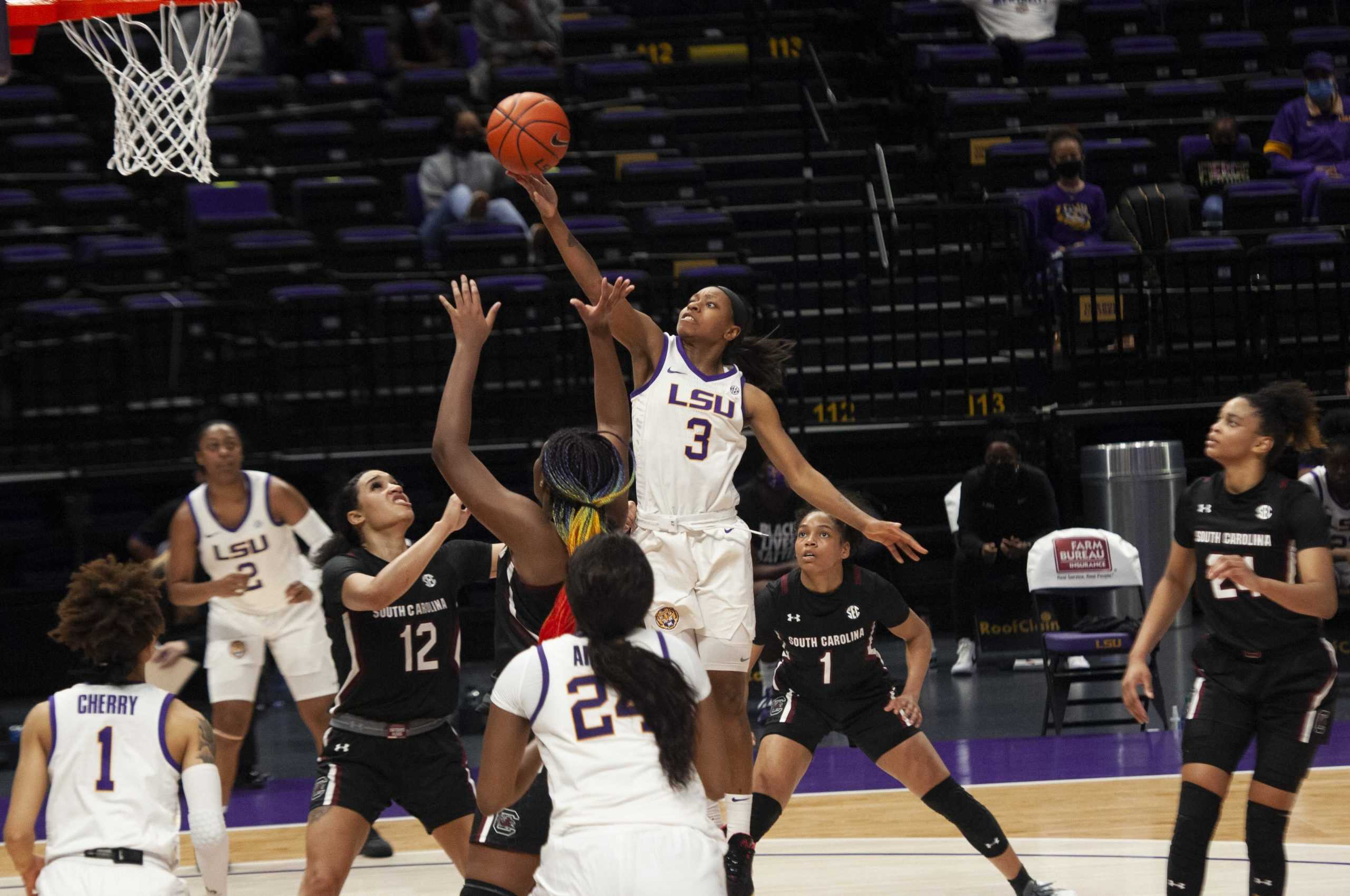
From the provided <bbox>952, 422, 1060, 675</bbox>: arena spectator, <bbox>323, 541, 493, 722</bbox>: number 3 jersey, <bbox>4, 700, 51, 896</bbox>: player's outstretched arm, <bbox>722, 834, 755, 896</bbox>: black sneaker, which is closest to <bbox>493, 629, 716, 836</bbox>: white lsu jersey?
<bbox>4, 700, 51, 896</bbox>: player's outstretched arm

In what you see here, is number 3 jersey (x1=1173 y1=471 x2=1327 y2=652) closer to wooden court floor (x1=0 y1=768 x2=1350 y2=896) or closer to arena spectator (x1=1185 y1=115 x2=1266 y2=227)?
wooden court floor (x1=0 y1=768 x2=1350 y2=896)

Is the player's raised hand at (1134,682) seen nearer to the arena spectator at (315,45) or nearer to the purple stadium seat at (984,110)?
the purple stadium seat at (984,110)

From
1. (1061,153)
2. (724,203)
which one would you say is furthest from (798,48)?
(1061,153)

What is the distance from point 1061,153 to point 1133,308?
3.65 feet

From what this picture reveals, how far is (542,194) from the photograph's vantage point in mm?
4891

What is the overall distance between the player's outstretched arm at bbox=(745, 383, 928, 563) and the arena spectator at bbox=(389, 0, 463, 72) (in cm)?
838

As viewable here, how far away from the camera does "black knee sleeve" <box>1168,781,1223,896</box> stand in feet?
15.3

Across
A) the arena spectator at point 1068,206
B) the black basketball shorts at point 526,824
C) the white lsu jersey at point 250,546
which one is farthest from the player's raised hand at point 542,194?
the arena spectator at point 1068,206

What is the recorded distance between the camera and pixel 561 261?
11039mm

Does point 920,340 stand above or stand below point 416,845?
above

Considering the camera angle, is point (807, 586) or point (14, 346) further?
point (14, 346)

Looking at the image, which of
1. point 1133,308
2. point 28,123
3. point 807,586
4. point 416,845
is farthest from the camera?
point 28,123

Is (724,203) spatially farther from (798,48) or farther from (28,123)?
(28,123)

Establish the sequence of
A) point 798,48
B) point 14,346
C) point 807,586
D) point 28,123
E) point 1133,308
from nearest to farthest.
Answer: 1. point 807,586
2. point 14,346
3. point 1133,308
4. point 28,123
5. point 798,48
